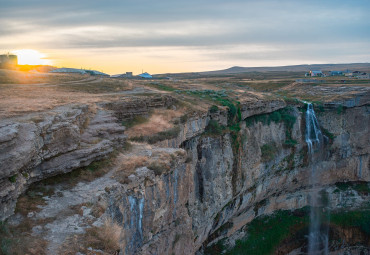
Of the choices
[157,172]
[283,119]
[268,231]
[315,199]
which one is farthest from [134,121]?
[315,199]

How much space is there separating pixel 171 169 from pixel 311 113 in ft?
81.7

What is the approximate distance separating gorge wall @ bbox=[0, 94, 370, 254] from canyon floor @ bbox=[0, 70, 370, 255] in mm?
55

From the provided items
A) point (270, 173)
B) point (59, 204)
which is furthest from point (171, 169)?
point (270, 173)

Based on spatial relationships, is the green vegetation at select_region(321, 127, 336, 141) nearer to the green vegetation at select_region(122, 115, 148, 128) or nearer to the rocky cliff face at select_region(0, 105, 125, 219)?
the green vegetation at select_region(122, 115, 148, 128)

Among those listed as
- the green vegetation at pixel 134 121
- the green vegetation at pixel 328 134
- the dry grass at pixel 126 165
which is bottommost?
the green vegetation at pixel 328 134

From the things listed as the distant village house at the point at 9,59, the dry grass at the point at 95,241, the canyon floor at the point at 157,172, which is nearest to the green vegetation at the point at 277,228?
the canyon floor at the point at 157,172

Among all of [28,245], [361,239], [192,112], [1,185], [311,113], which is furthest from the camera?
[311,113]

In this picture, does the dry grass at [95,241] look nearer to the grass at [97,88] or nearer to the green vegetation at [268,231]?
the grass at [97,88]

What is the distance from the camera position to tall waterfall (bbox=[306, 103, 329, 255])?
28.1 meters

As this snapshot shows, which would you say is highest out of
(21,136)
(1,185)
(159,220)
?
(21,136)

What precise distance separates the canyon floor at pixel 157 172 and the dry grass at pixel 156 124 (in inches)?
2.4

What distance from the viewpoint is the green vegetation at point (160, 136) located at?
1444 centimetres

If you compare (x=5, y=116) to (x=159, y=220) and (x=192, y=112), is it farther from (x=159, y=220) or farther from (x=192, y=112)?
(x=192, y=112)

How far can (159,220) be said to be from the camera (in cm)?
1010
